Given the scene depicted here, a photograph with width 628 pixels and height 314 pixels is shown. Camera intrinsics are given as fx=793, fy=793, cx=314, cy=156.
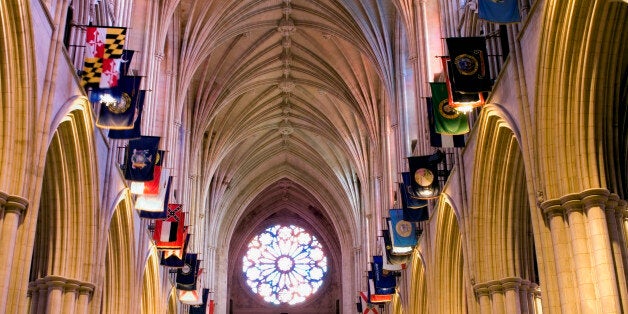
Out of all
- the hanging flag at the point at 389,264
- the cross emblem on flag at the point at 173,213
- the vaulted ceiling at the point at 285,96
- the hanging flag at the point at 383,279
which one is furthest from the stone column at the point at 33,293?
the hanging flag at the point at 383,279

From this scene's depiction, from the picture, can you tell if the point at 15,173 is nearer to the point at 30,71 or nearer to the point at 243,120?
the point at 30,71

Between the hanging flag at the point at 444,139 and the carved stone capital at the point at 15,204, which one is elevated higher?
the hanging flag at the point at 444,139

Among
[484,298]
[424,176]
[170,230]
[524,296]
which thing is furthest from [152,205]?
[524,296]

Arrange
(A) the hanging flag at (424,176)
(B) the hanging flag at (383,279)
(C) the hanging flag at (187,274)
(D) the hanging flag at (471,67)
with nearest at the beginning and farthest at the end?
(D) the hanging flag at (471,67) → (A) the hanging flag at (424,176) → (C) the hanging flag at (187,274) → (B) the hanging flag at (383,279)

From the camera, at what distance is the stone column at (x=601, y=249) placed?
1150 centimetres

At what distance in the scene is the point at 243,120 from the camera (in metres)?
42.3

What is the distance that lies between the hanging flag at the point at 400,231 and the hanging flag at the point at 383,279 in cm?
491

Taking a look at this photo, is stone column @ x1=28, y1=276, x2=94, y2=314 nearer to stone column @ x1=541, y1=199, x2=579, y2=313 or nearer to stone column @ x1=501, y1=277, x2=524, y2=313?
stone column @ x1=501, y1=277, x2=524, y2=313

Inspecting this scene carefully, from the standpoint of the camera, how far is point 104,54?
16.0m

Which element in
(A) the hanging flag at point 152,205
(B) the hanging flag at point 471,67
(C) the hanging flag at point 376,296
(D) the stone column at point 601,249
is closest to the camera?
(D) the stone column at point 601,249

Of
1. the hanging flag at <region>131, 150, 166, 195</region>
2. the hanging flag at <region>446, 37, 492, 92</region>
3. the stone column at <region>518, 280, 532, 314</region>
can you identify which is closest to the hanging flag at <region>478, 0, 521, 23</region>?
the hanging flag at <region>446, 37, 492, 92</region>

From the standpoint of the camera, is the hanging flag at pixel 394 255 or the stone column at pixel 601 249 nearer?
the stone column at pixel 601 249

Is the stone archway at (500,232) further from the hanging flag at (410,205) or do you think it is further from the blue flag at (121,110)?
the blue flag at (121,110)

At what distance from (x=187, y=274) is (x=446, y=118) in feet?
49.5
